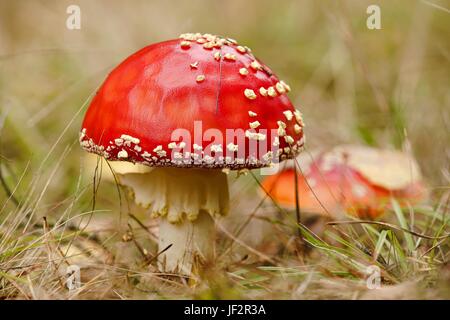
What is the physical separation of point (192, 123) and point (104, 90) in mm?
504

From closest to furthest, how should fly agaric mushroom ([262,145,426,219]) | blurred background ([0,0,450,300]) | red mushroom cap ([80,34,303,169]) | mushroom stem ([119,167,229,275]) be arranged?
red mushroom cap ([80,34,303,169]) < mushroom stem ([119,167,229,275]) < fly agaric mushroom ([262,145,426,219]) < blurred background ([0,0,450,300])

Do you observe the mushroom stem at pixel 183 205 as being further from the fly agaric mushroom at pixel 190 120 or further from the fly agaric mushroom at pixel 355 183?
the fly agaric mushroom at pixel 355 183

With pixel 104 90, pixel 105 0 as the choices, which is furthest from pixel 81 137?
pixel 105 0

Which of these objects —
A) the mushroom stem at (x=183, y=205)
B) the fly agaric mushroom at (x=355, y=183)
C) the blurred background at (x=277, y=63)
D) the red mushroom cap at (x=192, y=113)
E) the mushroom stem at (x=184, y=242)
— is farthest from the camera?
the blurred background at (x=277, y=63)

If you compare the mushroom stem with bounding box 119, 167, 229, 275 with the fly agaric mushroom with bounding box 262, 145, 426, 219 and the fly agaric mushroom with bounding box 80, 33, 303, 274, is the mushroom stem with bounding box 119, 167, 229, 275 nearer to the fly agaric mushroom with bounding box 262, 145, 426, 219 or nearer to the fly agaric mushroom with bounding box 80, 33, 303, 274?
the fly agaric mushroom with bounding box 80, 33, 303, 274

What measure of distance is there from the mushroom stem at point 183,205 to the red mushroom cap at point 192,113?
0.36m

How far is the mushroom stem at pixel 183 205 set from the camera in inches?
101

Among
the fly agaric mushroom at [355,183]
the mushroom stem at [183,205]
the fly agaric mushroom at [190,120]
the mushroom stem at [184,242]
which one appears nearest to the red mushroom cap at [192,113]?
the fly agaric mushroom at [190,120]

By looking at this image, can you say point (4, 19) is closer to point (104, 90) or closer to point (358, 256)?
point (104, 90)

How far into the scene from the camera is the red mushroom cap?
7.14ft

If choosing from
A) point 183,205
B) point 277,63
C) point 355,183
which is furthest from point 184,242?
point 277,63

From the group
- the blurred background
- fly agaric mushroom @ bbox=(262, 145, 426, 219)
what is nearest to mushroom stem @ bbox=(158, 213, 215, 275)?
fly agaric mushroom @ bbox=(262, 145, 426, 219)

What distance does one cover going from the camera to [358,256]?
2.37 metres
